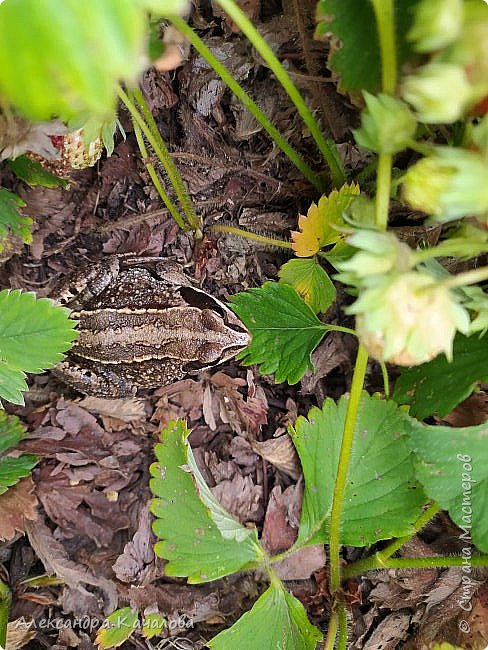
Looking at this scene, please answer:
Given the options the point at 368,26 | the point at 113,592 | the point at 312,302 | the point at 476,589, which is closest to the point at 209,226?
the point at 312,302

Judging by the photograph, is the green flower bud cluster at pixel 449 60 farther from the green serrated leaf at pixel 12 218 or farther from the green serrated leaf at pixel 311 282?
the green serrated leaf at pixel 12 218

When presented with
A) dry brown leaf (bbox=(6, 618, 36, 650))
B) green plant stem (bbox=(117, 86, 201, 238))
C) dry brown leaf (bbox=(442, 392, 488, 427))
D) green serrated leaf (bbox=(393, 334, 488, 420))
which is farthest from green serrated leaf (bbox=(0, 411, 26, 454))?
dry brown leaf (bbox=(442, 392, 488, 427))

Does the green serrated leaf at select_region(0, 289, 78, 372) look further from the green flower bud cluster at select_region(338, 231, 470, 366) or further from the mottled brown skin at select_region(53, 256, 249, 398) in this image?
the green flower bud cluster at select_region(338, 231, 470, 366)

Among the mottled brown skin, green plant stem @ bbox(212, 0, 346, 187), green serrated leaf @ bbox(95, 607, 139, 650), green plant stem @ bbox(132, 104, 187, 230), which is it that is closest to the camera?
green plant stem @ bbox(212, 0, 346, 187)

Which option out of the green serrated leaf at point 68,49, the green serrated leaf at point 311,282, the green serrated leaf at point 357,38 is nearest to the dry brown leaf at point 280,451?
the green serrated leaf at point 311,282

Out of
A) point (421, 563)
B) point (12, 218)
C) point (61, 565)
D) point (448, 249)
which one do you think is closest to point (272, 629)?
point (421, 563)

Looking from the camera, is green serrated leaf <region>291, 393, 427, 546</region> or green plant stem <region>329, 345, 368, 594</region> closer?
green plant stem <region>329, 345, 368, 594</region>

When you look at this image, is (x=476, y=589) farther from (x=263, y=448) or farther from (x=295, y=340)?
(x=295, y=340)
